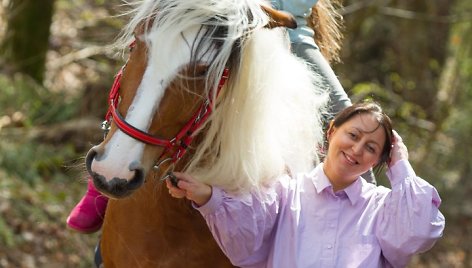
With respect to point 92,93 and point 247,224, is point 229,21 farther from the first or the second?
point 92,93

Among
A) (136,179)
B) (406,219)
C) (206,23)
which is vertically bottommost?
(406,219)

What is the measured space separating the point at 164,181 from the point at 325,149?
646 mm

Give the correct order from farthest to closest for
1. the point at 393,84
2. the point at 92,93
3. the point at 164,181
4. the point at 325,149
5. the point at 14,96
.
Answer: the point at 393,84, the point at 92,93, the point at 14,96, the point at 325,149, the point at 164,181

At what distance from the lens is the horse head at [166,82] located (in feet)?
9.36

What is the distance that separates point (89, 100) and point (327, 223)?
5097 mm

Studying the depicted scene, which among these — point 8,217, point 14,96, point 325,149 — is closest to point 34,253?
point 8,217

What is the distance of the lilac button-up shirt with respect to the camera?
3.04 metres

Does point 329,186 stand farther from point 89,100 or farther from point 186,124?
point 89,100

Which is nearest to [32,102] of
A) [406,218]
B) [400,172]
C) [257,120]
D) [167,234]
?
[167,234]

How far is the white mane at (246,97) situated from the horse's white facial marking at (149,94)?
0.10ft

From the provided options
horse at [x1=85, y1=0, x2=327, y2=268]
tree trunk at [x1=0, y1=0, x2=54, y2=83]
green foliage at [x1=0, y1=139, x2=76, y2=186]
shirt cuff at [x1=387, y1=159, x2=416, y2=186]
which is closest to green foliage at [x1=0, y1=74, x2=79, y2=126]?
green foliage at [x1=0, y1=139, x2=76, y2=186]

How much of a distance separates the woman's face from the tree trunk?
5.55 metres

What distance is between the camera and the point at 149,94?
9.57 feet

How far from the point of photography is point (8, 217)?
709 cm
